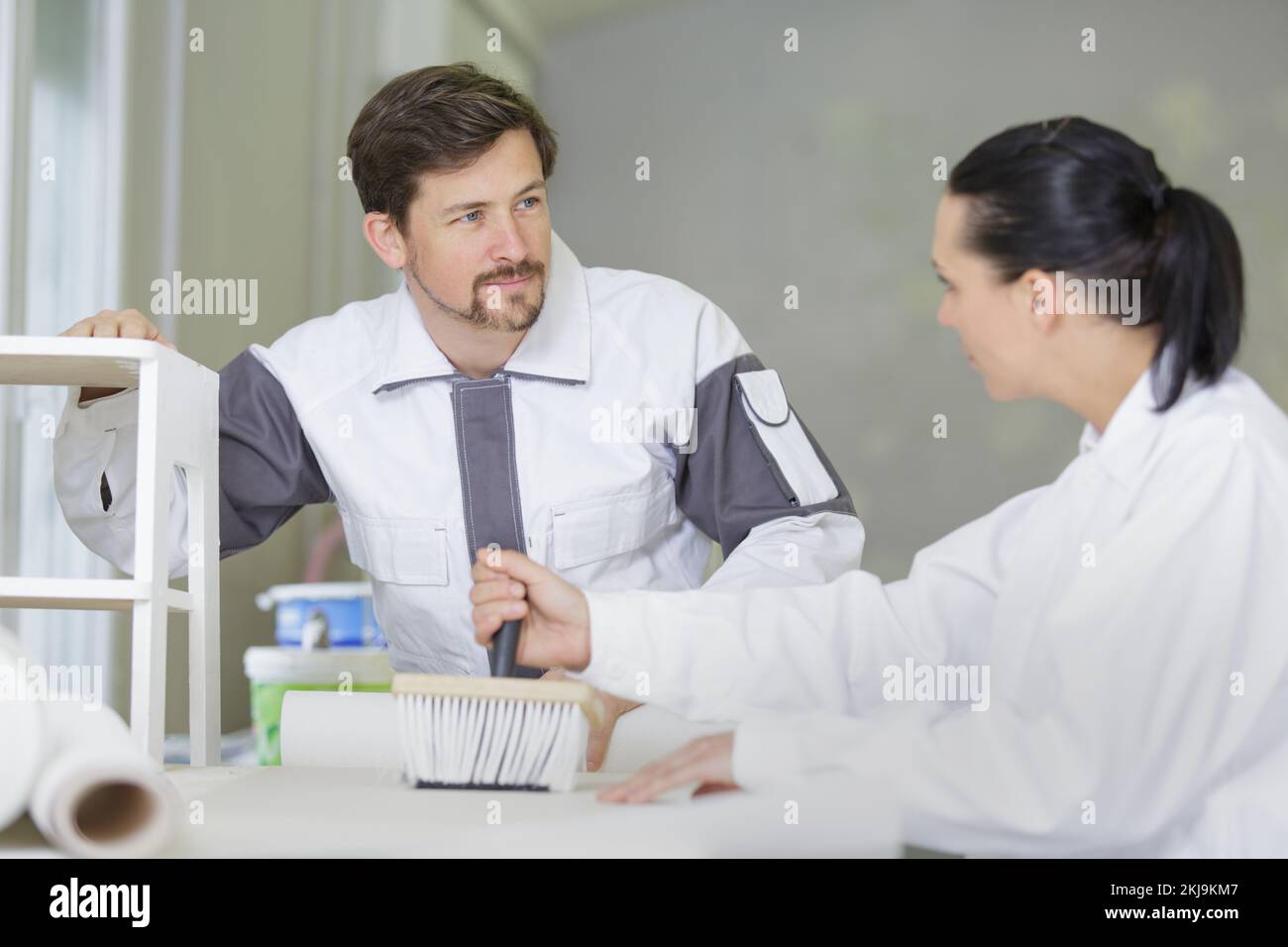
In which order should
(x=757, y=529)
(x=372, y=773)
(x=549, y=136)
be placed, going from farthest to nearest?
(x=549, y=136) → (x=757, y=529) → (x=372, y=773)

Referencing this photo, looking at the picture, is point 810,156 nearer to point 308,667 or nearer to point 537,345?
point 308,667

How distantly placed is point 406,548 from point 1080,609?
955 mm

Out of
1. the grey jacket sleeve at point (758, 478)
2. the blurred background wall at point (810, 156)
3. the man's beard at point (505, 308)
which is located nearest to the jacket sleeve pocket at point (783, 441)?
the grey jacket sleeve at point (758, 478)

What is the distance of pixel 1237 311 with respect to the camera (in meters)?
0.86

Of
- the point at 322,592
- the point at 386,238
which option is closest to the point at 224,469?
the point at 386,238

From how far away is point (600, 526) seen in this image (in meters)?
1.57

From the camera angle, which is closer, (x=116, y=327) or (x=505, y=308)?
(x=116, y=327)

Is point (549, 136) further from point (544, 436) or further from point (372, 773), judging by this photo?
point (372, 773)

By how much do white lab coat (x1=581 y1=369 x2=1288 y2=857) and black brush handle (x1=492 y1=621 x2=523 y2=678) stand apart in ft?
0.68

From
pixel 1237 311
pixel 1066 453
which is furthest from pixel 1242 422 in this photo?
pixel 1066 453

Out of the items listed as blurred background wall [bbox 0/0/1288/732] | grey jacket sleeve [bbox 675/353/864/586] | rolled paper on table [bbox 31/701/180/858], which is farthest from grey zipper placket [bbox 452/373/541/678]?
blurred background wall [bbox 0/0/1288/732]

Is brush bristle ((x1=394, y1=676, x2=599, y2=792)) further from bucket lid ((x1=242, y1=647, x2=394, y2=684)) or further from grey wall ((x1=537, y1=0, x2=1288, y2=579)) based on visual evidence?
grey wall ((x1=537, y1=0, x2=1288, y2=579))

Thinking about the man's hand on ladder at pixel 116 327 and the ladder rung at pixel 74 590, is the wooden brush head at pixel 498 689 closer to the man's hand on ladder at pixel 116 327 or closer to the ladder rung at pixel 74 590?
the ladder rung at pixel 74 590

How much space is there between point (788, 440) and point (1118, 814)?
0.82m
